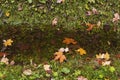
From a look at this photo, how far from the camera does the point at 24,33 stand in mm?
5473

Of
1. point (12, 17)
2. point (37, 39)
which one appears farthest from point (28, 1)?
point (37, 39)

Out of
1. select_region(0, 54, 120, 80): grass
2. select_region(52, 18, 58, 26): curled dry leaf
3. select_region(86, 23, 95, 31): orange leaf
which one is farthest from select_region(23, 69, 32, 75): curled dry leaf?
select_region(86, 23, 95, 31): orange leaf

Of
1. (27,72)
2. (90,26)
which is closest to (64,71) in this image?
(27,72)

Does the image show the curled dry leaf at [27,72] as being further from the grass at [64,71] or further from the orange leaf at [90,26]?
the orange leaf at [90,26]

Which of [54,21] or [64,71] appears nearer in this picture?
[64,71]

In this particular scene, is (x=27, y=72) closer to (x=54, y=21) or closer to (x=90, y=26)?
(x=54, y=21)

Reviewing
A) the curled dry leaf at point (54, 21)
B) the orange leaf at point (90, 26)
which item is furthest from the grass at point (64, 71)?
the curled dry leaf at point (54, 21)

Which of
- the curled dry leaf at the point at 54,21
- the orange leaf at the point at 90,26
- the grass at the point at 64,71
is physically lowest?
the grass at the point at 64,71

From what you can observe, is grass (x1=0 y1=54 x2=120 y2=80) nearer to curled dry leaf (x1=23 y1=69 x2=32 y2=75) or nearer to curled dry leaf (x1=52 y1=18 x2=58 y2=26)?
curled dry leaf (x1=23 y1=69 x2=32 y2=75)

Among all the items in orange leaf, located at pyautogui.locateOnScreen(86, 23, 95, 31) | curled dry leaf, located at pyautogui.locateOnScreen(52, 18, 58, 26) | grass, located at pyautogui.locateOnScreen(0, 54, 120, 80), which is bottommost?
grass, located at pyautogui.locateOnScreen(0, 54, 120, 80)

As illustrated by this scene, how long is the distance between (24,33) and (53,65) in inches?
39.4

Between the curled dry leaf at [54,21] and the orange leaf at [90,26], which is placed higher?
the curled dry leaf at [54,21]

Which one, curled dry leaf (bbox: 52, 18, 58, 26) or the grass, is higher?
curled dry leaf (bbox: 52, 18, 58, 26)

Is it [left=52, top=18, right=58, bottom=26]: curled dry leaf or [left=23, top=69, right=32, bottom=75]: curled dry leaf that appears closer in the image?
[left=23, top=69, right=32, bottom=75]: curled dry leaf
